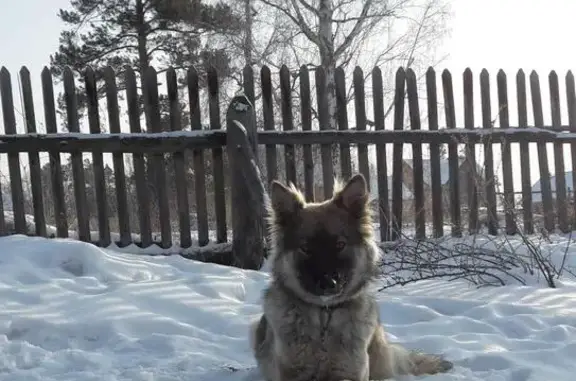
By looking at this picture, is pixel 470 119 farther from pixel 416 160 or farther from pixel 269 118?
pixel 269 118

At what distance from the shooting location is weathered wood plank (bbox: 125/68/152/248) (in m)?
7.95

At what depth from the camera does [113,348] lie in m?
4.51

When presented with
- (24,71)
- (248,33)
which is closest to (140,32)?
(248,33)

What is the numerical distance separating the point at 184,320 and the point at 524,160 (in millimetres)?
6331

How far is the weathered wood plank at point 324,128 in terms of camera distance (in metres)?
8.48

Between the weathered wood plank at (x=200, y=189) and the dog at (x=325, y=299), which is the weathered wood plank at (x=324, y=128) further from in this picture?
the dog at (x=325, y=299)

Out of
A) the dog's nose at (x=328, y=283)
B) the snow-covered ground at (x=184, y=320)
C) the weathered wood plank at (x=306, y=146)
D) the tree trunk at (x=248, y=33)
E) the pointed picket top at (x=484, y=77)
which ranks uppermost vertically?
the tree trunk at (x=248, y=33)

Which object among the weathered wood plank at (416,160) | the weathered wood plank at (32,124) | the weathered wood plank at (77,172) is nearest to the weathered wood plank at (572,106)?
the weathered wood plank at (416,160)

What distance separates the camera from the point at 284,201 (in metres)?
3.82

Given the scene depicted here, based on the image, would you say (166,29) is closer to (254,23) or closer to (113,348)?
(254,23)

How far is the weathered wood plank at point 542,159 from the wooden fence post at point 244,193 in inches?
185

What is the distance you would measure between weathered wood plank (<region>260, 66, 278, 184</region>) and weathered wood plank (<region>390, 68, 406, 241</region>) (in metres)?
1.68

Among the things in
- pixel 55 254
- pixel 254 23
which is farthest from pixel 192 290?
pixel 254 23

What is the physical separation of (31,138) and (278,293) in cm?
499
